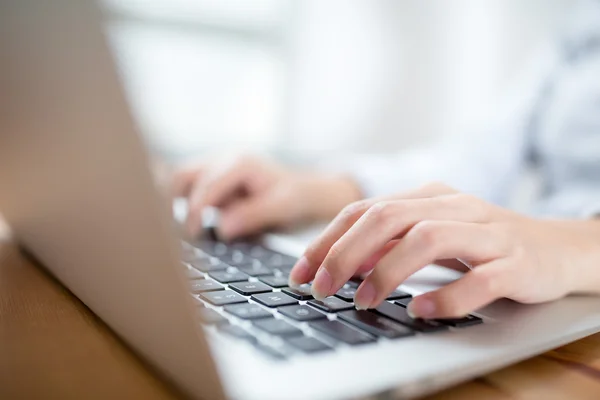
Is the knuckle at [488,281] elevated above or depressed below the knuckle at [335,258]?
below

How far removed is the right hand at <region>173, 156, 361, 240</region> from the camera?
25.3 inches

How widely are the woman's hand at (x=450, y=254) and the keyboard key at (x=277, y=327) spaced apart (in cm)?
5

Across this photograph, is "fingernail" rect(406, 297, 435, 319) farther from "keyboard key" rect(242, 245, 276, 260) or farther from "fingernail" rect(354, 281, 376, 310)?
"keyboard key" rect(242, 245, 276, 260)

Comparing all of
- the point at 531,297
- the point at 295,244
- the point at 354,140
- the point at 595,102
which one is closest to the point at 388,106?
the point at 354,140

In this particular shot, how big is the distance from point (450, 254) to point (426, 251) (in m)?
0.02

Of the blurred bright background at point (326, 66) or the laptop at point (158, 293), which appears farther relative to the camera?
the blurred bright background at point (326, 66)

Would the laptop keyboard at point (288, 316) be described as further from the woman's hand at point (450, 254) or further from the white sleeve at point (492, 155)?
the white sleeve at point (492, 155)

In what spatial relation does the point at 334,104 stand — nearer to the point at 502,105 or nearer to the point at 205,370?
the point at 502,105

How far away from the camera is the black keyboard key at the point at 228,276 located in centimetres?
40

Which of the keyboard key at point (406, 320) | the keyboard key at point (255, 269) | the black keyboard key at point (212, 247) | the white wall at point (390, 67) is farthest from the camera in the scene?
the white wall at point (390, 67)

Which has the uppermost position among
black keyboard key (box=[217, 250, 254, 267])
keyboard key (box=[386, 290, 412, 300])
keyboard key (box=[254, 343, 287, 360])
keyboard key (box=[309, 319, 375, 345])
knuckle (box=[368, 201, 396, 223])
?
knuckle (box=[368, 201, 396, 223])

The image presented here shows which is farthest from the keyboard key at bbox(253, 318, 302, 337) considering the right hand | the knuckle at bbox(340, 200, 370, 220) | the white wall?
the white wall

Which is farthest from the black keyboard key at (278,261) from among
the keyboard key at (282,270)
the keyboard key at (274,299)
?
the keyboard key at (274,299)

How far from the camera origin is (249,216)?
647 millimetres
